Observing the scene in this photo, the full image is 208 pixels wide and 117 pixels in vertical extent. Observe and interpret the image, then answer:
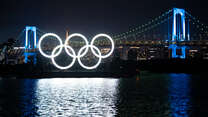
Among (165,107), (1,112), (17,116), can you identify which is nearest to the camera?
(17,116)

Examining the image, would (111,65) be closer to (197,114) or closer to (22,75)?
(22,75)

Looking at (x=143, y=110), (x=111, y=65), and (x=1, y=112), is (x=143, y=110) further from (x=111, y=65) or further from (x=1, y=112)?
(x=111, y=65)

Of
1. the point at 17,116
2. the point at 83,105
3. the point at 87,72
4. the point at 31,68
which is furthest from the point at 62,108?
the point at 31,68

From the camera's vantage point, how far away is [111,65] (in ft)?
164

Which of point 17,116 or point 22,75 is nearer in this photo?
point 17,116

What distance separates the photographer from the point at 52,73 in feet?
142

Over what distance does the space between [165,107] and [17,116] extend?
7.21 m

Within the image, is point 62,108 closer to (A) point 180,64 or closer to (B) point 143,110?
(B) point 143,110

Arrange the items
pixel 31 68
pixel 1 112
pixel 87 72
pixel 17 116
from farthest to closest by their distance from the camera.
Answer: pixel 31 68
pixel 87 72
pixel 1 112
pixel 17 116

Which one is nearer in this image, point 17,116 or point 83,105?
point 17,116

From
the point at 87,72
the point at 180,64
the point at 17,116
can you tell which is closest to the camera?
the point at 17,116

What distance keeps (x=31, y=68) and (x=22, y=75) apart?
4.16 m

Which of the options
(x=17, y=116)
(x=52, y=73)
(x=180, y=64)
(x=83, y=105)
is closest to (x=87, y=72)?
Answer: (x=52, y=73)

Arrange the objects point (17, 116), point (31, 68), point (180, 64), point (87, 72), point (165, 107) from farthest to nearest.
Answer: point (180, 64)
point (31, 68)
point (87, 72)
point (165, 107)
point (17, 116)
